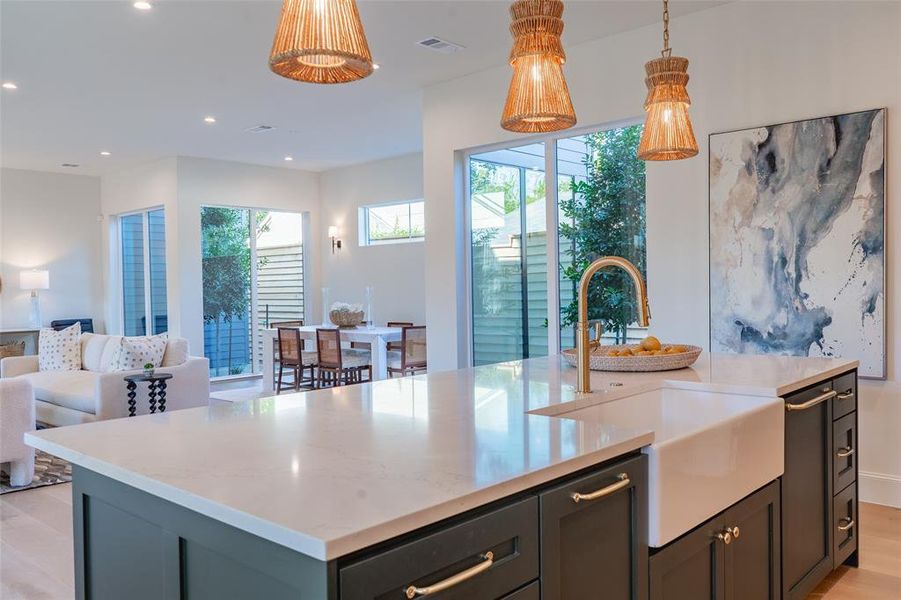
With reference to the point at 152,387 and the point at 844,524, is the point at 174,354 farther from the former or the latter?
the point at 844,524

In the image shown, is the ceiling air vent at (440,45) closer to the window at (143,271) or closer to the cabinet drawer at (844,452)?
the cabinet drawer at (844,452)

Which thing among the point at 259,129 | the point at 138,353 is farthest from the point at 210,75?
the point at 138,353

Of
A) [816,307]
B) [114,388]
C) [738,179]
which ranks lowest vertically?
[114,388]

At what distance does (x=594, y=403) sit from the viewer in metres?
2.16

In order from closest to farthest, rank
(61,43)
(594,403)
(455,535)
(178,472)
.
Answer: (455,535), (178,472), (594,403), (61,43)

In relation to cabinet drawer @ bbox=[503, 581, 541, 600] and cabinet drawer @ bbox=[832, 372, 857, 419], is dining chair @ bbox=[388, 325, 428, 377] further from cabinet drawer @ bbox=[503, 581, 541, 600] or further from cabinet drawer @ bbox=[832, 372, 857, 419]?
cabinet drawer @ bbox=[503, 581, 541, 600]

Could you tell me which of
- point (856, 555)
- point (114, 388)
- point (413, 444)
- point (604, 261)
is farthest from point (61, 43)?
point (856, 555)

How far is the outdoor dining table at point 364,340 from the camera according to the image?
23.4 ft

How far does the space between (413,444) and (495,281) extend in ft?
14.1

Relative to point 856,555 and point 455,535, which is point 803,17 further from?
point 455,535

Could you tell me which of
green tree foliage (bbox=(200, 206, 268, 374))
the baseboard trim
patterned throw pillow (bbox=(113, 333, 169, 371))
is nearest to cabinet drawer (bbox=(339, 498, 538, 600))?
the baseboard trim

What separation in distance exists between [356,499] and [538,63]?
4.81 ft

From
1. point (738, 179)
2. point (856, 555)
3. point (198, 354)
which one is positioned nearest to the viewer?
point (856, 555)

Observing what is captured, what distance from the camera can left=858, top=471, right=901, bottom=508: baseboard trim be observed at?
379 centimetres
